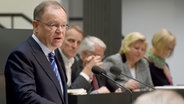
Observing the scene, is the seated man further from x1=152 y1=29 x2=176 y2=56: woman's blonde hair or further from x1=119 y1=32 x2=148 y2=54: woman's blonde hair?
x1=152 y1=29 x2=176 y2=56: woman's blonde hair

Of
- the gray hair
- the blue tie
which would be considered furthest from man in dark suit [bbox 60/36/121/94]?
the blue tie

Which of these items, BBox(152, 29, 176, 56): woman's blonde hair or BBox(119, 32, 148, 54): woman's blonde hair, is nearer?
BBox(119, 32, 148, 54): woman's blonde hair

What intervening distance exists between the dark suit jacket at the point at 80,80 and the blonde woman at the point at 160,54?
2.73 ft

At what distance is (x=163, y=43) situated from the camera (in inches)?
186

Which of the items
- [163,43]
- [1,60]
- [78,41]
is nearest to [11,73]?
[1,60]

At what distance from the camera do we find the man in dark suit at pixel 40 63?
7.55ft

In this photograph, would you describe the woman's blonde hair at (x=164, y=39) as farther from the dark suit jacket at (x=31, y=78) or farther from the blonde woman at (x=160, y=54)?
the dark suit jacket at (x=31, y=78)

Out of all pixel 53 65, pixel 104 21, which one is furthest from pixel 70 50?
pixel 104 21

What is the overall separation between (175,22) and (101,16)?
→ 1731 millimetres

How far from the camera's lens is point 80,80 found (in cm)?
362

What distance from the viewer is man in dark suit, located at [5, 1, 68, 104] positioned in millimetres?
2303

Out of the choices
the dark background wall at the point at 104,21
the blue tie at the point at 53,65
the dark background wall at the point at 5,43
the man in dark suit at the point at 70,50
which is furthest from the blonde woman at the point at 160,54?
the blue tie at the point at 53,65

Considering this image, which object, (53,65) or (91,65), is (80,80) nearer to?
(91,65)

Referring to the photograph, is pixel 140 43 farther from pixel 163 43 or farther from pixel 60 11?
pixel 60 11
